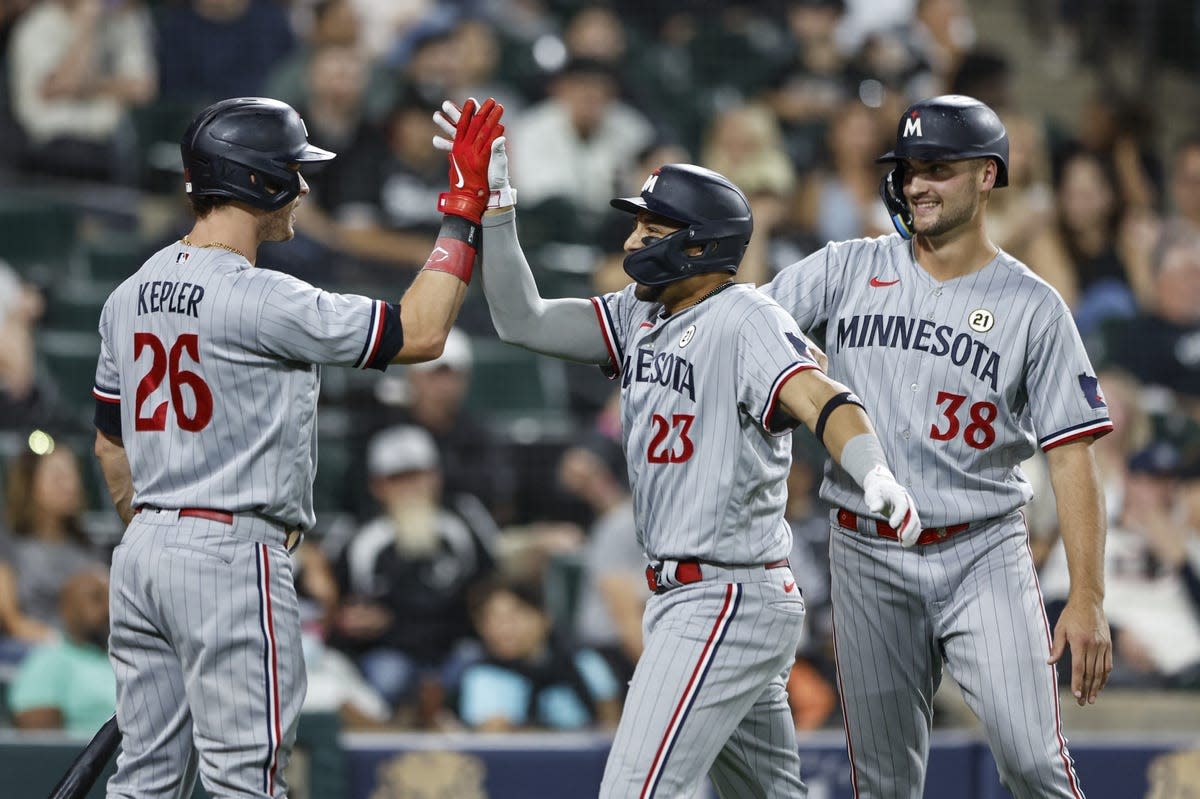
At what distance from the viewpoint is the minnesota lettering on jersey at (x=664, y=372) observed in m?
3.44

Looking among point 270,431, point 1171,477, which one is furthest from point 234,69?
point 270,431

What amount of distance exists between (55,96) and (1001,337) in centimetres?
564

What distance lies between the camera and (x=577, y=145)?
825cm

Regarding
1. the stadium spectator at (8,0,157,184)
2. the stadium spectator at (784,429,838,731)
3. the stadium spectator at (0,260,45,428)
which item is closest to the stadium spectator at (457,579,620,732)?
the stadium spectator at (784,429,838,731)

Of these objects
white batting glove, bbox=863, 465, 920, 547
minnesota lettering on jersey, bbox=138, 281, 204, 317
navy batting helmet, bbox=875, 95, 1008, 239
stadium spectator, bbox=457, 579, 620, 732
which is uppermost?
navy batting helmet, bbox=875, 95, 1008, 239

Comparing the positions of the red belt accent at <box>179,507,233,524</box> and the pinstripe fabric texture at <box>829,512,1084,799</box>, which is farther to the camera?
the pinstripe fabric texture at <box>829,512,1084,799</box>

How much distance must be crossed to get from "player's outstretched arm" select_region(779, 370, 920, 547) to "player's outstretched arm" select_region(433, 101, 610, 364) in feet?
2.06

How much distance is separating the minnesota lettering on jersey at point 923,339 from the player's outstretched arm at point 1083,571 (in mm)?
236

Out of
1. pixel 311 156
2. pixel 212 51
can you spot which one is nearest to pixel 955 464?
pixel 311 156

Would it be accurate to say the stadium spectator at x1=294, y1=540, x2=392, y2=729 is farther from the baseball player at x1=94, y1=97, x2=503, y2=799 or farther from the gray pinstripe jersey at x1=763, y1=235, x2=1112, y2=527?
the gray pinstripe jersey at x1=763, y1=235, x2=1112, y2=527

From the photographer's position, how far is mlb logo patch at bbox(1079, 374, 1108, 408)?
11.6 feet

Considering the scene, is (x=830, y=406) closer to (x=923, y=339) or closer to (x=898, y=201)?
(x=923, y=339)

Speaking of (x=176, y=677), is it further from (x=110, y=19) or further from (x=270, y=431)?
(x=110, y=19)

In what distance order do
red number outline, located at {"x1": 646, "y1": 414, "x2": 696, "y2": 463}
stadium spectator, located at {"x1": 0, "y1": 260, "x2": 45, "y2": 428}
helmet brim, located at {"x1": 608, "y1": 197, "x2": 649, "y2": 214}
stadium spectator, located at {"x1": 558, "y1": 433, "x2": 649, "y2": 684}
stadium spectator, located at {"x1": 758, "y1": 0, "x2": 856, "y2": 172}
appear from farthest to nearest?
1. stadium spectator, located at {"x1": 758, "y1": 0, "x2": 856, "y2": 172}
2. stadium spectator, located at {"x1": 0, "y1": 260, "x2": 45, "y2": 428}
3. stadium spectator, located at {"x1": 558, "y1": 433, "x2": 649, "y2": 684}
4. helmet brim, located at {"x1": 608, "y1": 197, "x2": 649, "y2": 214}
5. red number outline, located at {"x1": 646, "y1": 414, "x2": 696, "y2": 463}
